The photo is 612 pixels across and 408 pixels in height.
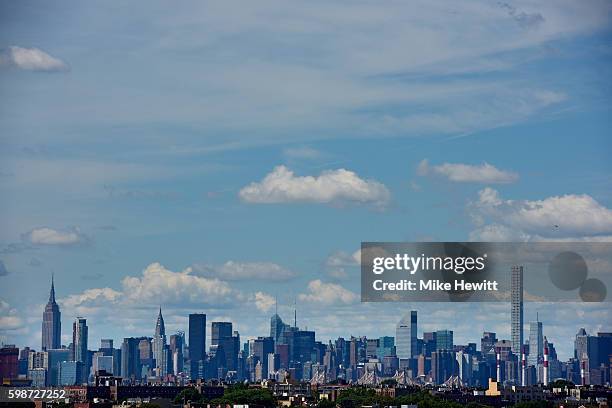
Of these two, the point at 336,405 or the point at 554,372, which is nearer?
the point at 336,405

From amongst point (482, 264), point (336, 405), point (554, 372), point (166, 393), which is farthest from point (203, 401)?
point (554, 372)

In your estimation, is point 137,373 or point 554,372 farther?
point 137,373

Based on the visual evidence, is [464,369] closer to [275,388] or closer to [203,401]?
[275,388]

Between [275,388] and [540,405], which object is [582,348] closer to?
[275,388]

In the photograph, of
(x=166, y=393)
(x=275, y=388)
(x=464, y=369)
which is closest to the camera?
(x=166, y=393)

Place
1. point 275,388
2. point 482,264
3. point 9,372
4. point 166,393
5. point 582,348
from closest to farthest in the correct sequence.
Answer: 1. point 482,264
2. point 9,372
3. point 166,393
4. point 275,388
5. point 582,348

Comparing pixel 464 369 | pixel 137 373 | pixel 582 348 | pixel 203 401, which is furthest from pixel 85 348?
pixel 203 401

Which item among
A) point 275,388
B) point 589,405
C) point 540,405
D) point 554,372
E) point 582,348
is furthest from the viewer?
point 554,372

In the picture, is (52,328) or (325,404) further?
(52,328)

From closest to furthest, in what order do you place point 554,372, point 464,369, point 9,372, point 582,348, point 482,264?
point 482,264, point 9,372, point 582,348, point 554,372, point 464,369
